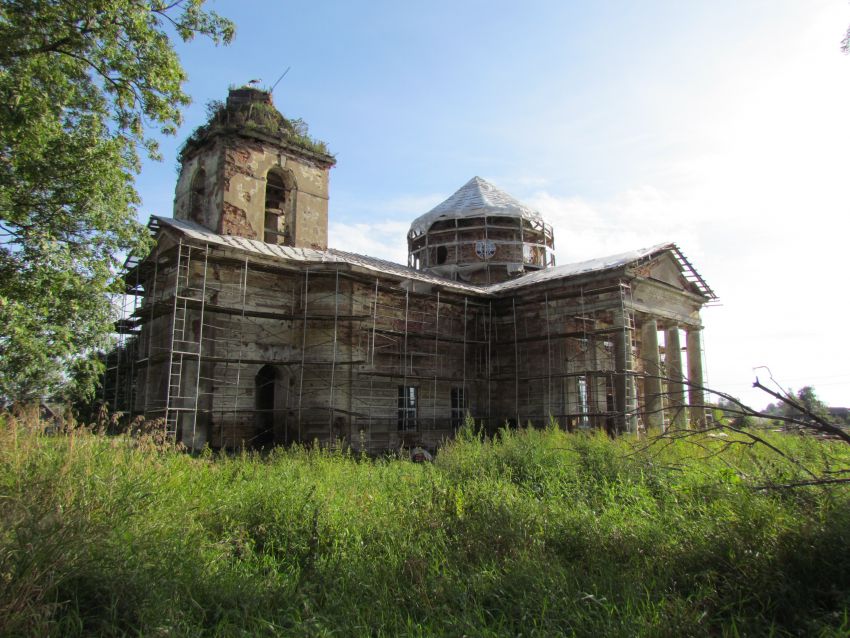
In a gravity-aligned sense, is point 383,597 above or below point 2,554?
below

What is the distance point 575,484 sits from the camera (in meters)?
8.28

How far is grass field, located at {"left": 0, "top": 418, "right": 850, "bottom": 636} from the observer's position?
434cm

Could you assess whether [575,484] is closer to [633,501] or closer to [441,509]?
[633,501]

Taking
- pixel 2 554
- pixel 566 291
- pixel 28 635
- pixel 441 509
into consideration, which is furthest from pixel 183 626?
pixel 566 291

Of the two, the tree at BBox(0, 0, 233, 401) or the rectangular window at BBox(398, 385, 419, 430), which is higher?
the tree at BBox(0, 0, 233, 401)

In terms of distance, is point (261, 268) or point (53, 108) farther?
point (261, 268)

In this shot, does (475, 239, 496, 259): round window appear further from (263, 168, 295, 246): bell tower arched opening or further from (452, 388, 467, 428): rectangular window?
(263, 168, 295, 246): bell tower arched opening

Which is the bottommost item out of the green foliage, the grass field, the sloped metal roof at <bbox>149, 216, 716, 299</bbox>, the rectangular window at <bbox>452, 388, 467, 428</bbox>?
the grass field

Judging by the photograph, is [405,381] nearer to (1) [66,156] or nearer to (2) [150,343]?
(2) [150,343]

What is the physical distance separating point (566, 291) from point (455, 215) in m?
8.27

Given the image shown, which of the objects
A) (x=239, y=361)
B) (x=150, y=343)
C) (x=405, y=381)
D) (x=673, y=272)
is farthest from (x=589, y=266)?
(x=150, y=343)

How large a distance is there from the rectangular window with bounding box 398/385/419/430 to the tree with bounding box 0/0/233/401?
8.72 meters

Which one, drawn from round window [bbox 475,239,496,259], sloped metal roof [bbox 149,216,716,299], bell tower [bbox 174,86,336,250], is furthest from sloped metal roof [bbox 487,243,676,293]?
bell tower [bbox 174,86,336,250]

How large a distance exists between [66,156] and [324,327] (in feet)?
24.7
